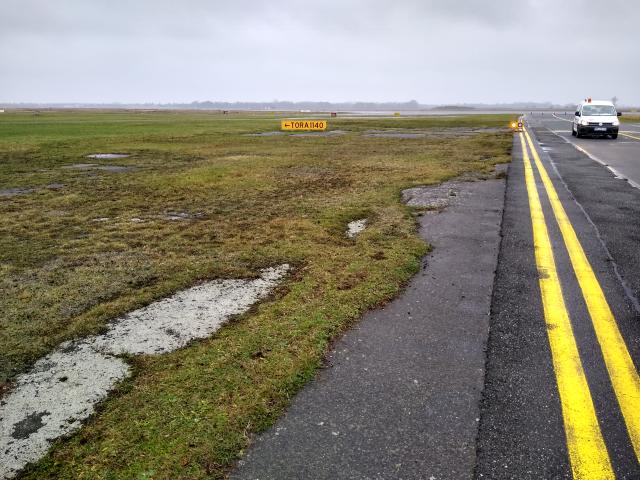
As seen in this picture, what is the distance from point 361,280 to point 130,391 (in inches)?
97.9

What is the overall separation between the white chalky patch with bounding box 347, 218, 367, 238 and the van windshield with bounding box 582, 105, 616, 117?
931 inches

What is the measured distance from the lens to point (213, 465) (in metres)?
2.24

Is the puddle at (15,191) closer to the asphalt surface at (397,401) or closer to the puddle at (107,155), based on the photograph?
the puddle at (107,155)

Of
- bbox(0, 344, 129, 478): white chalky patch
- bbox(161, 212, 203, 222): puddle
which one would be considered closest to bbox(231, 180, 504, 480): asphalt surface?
bbox(0, 344, 129, 478): white chalky patch

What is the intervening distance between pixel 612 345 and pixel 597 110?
27.2m

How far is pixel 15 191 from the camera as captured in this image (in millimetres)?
10820

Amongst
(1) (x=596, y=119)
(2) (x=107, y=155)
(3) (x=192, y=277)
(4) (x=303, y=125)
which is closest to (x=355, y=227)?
(3) (x=192, y=277)

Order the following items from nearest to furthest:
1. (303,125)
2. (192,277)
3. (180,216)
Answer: (192,277) → (180,216) → (303,125)

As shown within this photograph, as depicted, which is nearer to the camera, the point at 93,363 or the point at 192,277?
the point at 93,363

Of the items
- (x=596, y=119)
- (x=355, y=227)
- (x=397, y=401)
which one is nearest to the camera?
(x=397, y=401)

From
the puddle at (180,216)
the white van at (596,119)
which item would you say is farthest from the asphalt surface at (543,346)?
the white van at (596,119)

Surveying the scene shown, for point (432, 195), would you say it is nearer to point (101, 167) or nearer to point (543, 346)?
point (543, 346)

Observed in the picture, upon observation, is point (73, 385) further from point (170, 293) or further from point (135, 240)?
point (135, 240)

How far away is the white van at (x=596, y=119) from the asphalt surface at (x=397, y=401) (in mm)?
24395
